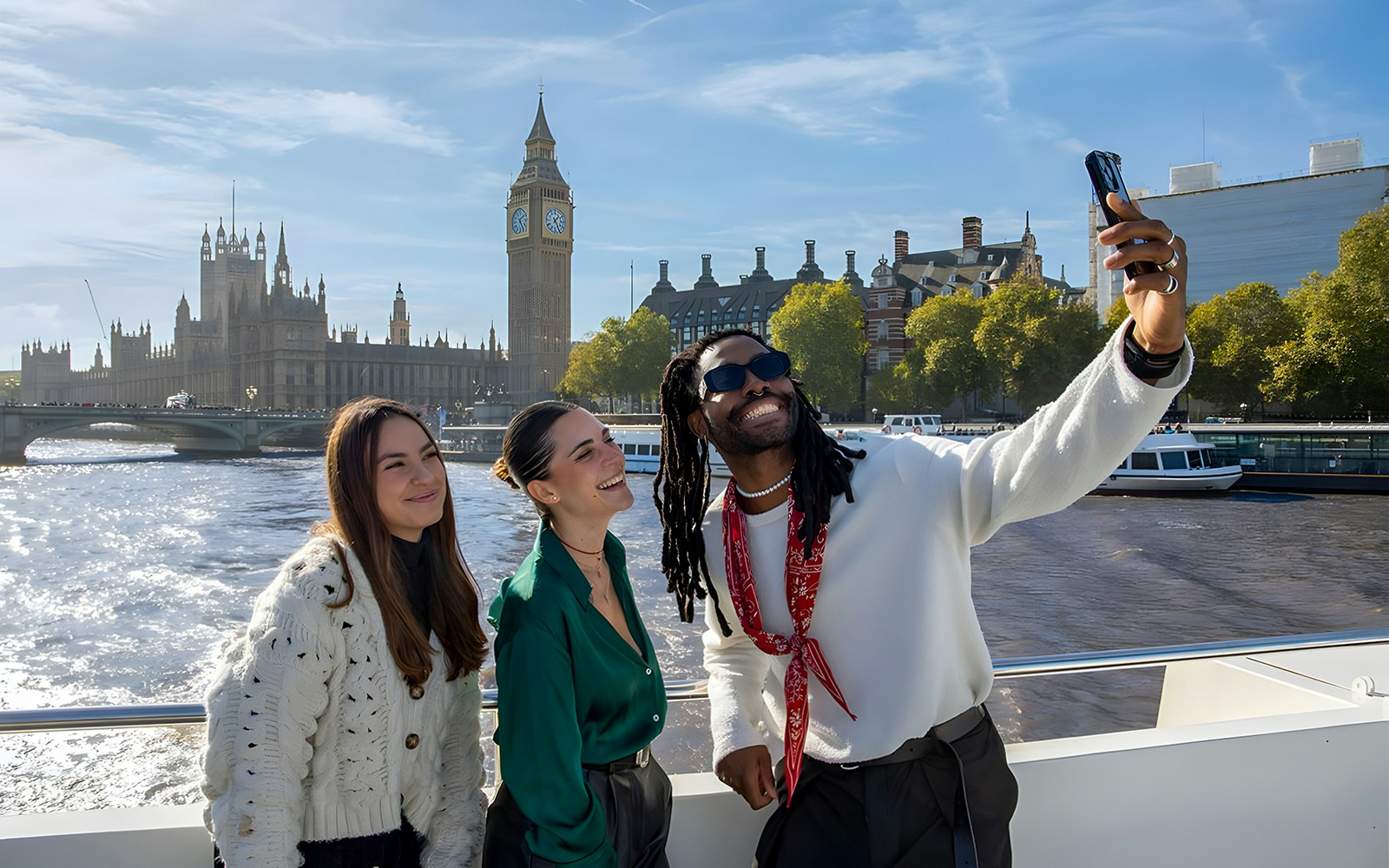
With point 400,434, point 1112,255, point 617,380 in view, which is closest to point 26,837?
point 400,434

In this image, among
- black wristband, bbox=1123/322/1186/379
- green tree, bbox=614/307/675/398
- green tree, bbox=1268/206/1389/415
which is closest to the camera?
black wristband, bbox=1123/322/1186/379

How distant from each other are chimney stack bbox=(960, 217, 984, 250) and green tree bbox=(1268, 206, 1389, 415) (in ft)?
98.6

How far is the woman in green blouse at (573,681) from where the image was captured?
4.94 ft

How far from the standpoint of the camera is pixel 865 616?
1.63 metres

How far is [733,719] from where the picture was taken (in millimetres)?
1741

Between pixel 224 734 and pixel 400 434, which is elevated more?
pixel 400 434

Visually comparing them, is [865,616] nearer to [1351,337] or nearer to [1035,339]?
[1351,337]

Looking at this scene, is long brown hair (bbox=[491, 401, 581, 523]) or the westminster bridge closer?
long brown hair (bbox=[491, 401, 581, 523])

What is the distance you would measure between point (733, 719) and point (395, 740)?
540 millimetres

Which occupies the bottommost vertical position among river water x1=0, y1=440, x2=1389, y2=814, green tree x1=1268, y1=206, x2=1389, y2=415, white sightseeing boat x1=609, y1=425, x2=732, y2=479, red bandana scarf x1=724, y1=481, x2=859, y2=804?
river water x1=0, y1=440, x2=1389, y2=814

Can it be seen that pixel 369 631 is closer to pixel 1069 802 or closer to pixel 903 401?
pixel 1069 802

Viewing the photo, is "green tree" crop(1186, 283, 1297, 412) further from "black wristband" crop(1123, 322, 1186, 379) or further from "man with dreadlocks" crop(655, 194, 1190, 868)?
"black wristband" crop(1123, 322, 1186, 379)

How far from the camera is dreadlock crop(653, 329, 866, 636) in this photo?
5.38 ft

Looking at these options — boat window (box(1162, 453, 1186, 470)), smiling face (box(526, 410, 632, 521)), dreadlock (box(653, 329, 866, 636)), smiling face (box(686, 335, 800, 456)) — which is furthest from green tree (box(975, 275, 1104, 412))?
smiling face (box(526, 410, 632, 521))
